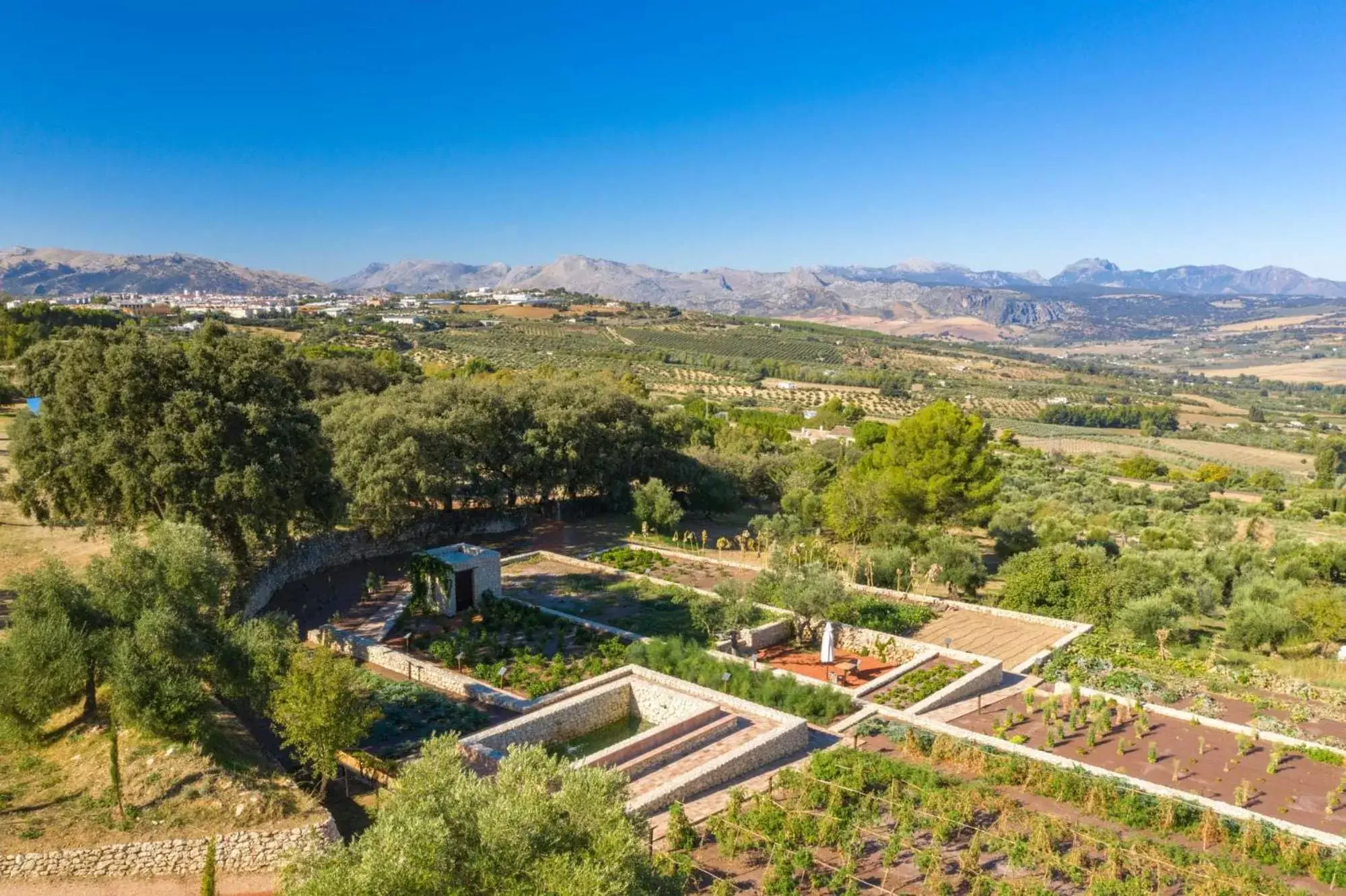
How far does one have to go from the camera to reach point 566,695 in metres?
16.2

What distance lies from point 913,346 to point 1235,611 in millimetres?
159559

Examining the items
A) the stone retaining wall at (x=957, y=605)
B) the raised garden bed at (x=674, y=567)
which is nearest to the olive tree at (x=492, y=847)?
the stone retaining wall at (x=957, y=605)

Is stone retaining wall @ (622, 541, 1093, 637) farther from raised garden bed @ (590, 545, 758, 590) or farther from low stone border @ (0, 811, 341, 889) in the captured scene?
low stone border @ (0, 811, 341, 889)

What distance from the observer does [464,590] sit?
21.6 meters

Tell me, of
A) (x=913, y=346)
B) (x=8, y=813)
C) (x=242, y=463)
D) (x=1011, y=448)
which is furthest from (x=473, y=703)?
(x=913, y=346)

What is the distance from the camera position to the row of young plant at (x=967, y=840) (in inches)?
417

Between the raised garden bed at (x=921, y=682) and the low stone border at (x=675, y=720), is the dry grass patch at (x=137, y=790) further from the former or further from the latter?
the raised garden bed at (x=921, y=682)

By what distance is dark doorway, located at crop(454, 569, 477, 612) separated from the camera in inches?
840

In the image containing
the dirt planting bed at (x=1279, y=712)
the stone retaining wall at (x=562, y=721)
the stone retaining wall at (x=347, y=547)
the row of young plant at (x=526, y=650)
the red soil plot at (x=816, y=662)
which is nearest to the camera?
the stone retaining wall at (x=562, y=721)

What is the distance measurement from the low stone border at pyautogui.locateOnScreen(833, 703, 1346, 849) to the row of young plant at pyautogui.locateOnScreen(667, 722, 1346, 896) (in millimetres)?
368

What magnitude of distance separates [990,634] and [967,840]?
424 inches

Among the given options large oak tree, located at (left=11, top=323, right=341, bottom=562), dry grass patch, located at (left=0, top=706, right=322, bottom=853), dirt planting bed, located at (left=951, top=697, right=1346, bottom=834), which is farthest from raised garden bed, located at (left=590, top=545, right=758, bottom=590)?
dry grass patch, located at (left=0, top=706, right=322, bottom=853)

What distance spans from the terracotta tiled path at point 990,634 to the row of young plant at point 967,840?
275 inches

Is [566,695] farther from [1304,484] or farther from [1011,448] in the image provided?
[1304,484]
